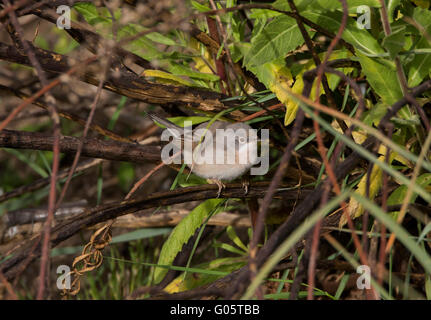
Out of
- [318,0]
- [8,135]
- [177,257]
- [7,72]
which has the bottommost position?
[177,257]

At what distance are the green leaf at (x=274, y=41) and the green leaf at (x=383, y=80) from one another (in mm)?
299

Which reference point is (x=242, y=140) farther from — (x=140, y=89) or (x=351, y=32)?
(x=351, y=32)

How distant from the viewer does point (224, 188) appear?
2.17m

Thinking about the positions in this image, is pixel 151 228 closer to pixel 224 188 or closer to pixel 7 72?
pixel 224 188

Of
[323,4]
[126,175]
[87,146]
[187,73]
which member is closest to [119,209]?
[87,146]

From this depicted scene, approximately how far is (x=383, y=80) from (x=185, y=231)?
1156 mm

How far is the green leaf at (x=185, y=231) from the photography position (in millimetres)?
2287

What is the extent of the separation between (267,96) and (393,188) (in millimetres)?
691

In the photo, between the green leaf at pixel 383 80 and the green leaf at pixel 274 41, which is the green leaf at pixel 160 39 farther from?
the green leaf at pixel 383 80

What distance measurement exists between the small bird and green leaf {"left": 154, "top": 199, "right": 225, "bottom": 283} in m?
0.14

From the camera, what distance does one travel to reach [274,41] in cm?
190

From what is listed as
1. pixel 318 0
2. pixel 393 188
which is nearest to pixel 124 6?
pixel 318 0
